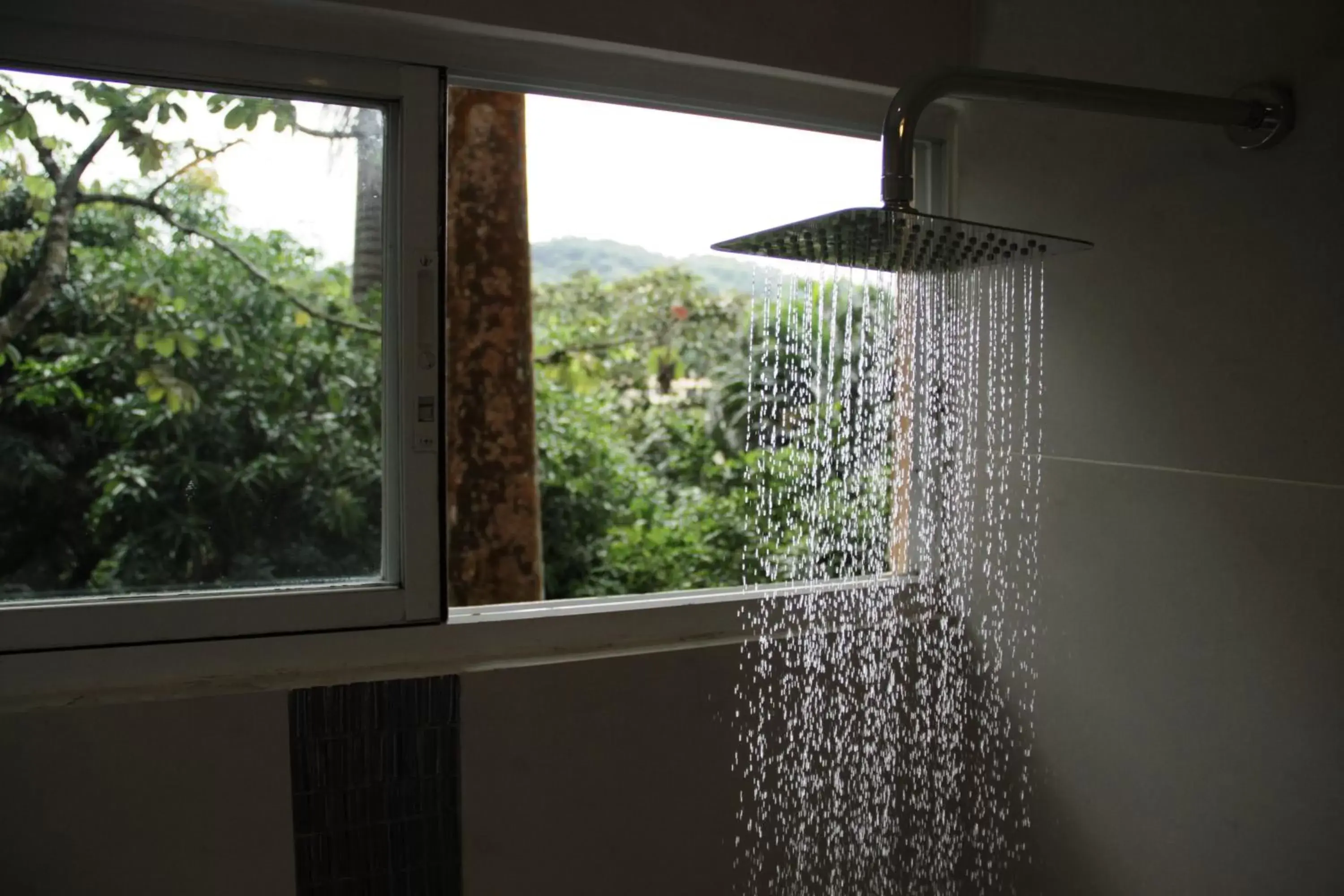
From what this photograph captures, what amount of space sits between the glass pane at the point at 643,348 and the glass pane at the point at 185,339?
73 cm

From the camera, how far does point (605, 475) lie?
10.5 ft

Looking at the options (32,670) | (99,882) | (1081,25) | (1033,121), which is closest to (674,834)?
(99,882)

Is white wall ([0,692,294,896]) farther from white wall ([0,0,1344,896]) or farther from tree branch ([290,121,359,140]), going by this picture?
tree branch ([290,121,359,140])

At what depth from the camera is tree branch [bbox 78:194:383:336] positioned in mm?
1319

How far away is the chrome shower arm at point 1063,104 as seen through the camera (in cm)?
94

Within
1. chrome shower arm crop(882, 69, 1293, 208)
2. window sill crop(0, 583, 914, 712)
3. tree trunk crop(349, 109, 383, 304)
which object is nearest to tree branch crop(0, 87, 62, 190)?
tree trunk crop(349, 109, 383, 304)

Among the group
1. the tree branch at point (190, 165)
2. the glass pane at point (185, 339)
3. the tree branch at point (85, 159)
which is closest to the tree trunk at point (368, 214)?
the glass pane at point (185, 339)

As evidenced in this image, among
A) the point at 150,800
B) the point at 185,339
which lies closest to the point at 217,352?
the point at 185,339

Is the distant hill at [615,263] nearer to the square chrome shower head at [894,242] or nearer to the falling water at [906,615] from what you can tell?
the falling water at [906,615]

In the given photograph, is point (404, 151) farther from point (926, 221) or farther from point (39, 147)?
point (926, 221)

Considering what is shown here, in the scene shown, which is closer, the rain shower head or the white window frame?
the rain shower head

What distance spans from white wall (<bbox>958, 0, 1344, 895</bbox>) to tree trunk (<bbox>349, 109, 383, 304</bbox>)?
98 centimetres

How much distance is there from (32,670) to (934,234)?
1.15 metres

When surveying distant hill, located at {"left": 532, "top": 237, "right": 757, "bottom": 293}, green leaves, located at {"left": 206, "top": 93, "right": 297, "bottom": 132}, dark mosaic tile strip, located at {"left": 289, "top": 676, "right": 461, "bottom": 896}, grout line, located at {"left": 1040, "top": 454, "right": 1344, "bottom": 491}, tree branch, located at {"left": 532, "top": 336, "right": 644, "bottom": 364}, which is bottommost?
dark mosaic tile strip, located at {"left": 289, "top": 676, "right": 461, "bottom": 896}
